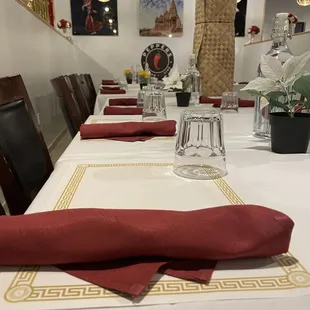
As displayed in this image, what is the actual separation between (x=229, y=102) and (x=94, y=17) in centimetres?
508

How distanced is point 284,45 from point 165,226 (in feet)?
3.00

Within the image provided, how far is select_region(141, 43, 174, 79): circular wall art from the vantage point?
6234 millimetres

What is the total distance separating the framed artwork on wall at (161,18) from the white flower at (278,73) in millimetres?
5638

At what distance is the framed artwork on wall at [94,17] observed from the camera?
5941mm

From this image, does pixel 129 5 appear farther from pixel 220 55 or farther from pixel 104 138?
pixel 104 138

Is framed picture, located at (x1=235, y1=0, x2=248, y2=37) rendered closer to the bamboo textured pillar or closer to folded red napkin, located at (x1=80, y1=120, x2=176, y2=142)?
the bamboo textured pillar

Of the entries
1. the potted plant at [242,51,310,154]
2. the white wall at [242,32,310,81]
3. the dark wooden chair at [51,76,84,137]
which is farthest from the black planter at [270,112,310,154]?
the white wall at [242,32,310,81]

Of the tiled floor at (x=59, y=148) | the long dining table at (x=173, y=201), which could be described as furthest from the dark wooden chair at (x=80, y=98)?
the long dining table at (x=173, y=201)

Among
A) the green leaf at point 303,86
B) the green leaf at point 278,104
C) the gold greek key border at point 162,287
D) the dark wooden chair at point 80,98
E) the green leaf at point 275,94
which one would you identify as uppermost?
the green leaf at point 303,86

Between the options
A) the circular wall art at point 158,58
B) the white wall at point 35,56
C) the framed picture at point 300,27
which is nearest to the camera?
the white wall at point 35,56

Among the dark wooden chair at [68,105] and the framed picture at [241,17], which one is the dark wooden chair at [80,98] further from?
the framed picture at [241,17]

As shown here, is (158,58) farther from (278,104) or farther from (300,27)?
(278,104)

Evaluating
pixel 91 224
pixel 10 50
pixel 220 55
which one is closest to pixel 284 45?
pixel 91 224

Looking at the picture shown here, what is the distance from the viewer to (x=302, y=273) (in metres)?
0.38
